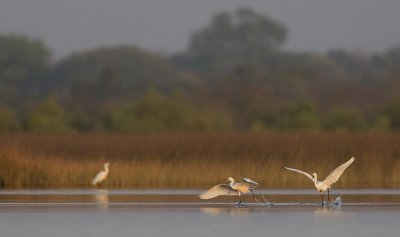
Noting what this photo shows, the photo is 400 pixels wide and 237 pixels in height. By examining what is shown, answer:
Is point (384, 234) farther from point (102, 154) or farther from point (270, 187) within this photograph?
point (102, 154)

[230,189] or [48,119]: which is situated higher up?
[48,119]

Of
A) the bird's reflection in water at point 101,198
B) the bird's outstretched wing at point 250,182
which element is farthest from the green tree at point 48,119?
the bird's outstretched wing at point 250,182

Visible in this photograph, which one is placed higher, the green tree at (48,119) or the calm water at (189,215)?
the green tree at (48,119)

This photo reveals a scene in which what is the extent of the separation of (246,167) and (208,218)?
836 centimetres

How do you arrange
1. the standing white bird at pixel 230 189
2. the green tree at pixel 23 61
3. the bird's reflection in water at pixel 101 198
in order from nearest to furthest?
1. the standing white bird at pixel 230 189
2. the bird's reflection in water at pixel 101 198
3. the green tree at pixel 23 61

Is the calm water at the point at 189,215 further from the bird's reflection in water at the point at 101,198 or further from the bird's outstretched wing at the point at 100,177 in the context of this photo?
the bird's outstretched wing at the point at 100,177

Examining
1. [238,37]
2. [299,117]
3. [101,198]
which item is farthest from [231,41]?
[101,198]

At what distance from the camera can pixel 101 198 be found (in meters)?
17.6

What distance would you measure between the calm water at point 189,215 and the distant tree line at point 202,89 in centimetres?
1805

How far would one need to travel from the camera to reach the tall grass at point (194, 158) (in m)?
21.2

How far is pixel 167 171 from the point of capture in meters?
21.9

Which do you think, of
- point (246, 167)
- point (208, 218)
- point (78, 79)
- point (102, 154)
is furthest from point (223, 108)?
point (208, 218)

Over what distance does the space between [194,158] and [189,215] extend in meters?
9.81

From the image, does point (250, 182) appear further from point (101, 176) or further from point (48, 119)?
point (48, 119)
